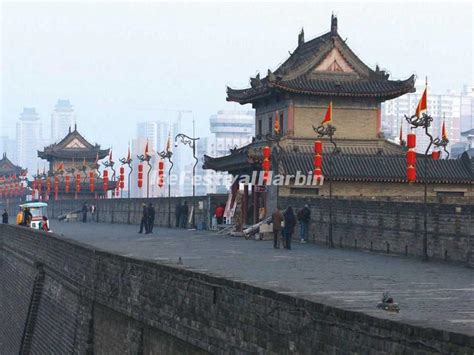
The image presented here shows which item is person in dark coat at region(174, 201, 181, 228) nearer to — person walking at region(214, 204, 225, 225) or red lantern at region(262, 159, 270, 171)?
person walking at region(214, 204, 225, 225)

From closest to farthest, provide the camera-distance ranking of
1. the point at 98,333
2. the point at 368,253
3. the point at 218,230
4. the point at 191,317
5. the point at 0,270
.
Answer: the point at 191,317 → the point at 98,333 → the point at 368,253 → the point at 0,270 → the point at 218,230

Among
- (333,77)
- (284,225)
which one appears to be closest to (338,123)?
(333,77)

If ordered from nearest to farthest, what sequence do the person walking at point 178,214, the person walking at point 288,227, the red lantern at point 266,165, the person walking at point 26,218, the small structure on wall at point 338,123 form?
the person walking at point 288,227 < the red lantern at point 266,165 < the small structure on wall at point 338,123 < the person walking at point 26,218 < the person walking at point 178,214

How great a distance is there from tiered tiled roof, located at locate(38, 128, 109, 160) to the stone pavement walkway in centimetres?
6460

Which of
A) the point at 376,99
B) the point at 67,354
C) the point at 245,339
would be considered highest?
the point at 376,99

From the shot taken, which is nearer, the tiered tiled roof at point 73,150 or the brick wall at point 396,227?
the brick wall at point 396,227

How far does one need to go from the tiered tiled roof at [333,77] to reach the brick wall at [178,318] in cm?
2030

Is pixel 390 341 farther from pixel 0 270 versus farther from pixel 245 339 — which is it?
pixel 0 270

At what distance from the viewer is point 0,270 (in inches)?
1630

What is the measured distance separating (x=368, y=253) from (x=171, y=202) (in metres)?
24.8

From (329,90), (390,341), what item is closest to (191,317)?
(390,341)

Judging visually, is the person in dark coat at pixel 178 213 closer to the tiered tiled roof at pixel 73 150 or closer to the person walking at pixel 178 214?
the person walking at pixel 178 214

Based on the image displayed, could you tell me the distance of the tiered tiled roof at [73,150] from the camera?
97.8 meters

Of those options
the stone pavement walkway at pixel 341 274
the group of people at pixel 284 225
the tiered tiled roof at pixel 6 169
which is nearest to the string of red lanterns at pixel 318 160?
the stone pavement walkway at pixel 341 274
